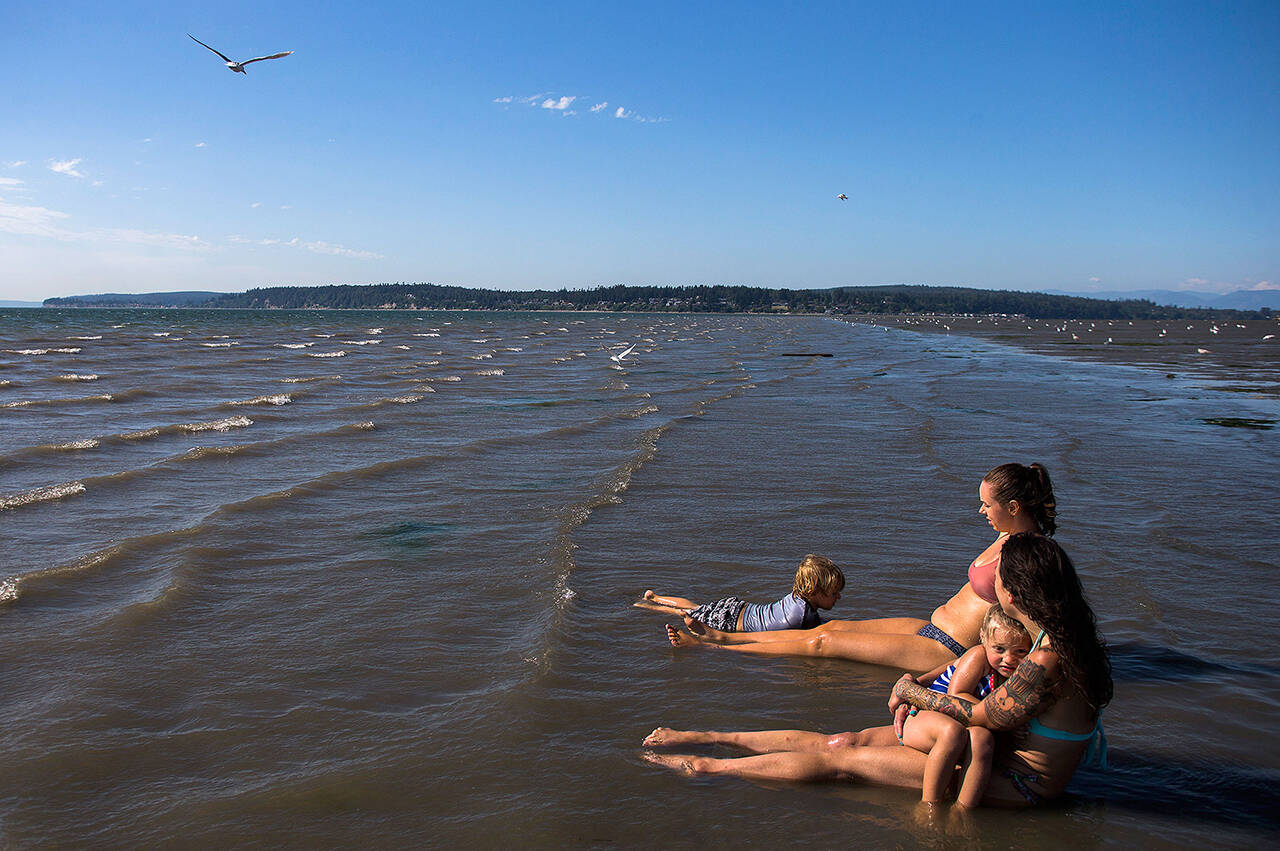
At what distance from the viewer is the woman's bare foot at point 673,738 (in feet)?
15.6

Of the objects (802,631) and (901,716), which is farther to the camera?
(802,631)

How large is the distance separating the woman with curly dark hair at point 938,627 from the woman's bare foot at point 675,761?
1.49 meters

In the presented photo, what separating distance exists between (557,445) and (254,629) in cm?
872

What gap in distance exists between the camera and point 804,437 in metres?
16.0

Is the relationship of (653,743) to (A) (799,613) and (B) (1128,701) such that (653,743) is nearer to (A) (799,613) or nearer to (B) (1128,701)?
(A) (799,613)

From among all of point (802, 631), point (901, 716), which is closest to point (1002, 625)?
point (901, 716)

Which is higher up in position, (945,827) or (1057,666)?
(1057,666)

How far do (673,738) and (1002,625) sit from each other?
72.4 inches

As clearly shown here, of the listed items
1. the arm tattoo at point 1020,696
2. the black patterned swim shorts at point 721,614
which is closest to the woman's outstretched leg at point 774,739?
the arm tattoo at point 1020,696

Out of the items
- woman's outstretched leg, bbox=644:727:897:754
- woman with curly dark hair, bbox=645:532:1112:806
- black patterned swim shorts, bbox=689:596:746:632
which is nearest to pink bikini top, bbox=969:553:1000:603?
woman with curly dark hair, bbox=645:532:1112:806

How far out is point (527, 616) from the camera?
270 inches

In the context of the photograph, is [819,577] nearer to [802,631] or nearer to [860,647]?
[802,631]

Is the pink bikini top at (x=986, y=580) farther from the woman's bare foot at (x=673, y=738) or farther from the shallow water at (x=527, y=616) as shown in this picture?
the woman's bare foot at (x=673, y=738)

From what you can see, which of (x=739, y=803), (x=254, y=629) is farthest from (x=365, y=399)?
(x=739, y=803)
